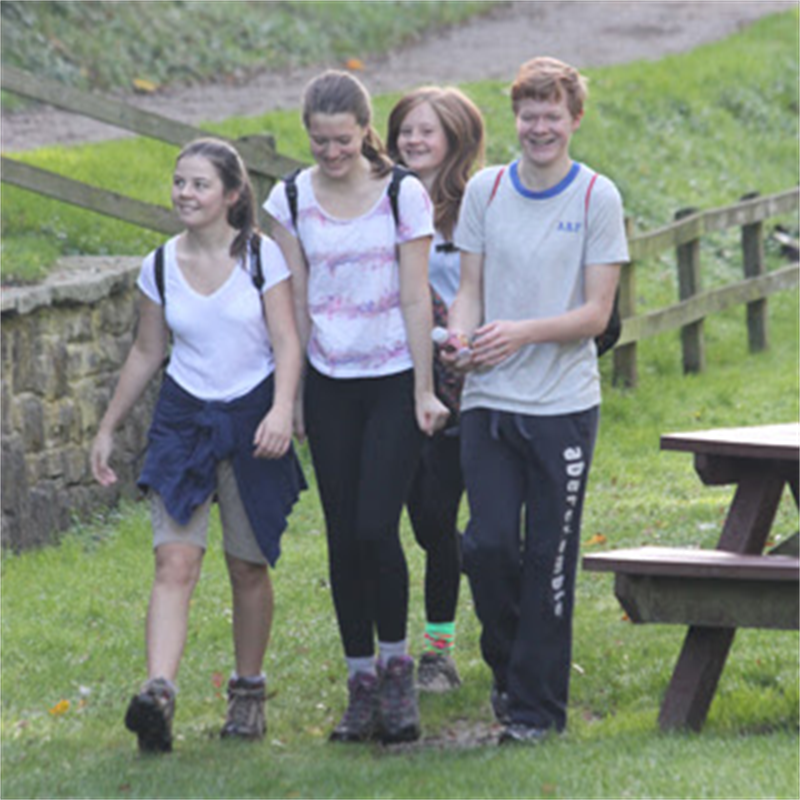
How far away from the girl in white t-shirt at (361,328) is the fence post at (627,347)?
254 inches

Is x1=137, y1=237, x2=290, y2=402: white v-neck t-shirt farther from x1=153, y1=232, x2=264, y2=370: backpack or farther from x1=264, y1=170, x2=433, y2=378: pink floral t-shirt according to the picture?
x1=264, y1=170, x2=433, y2=378: pink floral t-shirt

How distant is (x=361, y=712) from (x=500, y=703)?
41 cm

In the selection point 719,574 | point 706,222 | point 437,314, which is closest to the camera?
point 719,574

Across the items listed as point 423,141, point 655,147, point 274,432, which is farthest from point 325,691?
point 655,147

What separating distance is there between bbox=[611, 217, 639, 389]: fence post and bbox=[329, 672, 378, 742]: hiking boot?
21.1 feet

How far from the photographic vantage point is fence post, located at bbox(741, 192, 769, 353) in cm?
1400

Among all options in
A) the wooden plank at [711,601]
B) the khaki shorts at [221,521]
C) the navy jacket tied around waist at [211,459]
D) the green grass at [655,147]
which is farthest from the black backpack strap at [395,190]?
the green grass at [655,147]

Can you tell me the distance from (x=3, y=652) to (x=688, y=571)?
10.2 feet

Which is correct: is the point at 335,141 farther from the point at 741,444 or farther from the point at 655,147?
the point at 655,147

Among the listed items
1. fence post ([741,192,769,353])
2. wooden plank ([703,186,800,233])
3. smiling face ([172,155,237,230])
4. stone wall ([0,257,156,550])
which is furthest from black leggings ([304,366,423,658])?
fence post ([741,192,769,353])

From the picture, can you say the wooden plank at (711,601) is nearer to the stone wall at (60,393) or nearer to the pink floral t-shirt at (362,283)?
the pink floral t-shirt at (362,283)

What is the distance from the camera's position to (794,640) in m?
6.90

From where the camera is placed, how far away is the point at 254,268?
5957 mm

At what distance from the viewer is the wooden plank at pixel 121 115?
10109 mm
